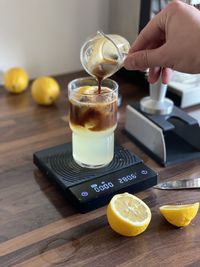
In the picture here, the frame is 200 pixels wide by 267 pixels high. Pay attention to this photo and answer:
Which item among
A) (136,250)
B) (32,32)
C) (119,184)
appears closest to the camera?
(136,250)

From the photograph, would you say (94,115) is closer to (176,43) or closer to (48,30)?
(176,43)

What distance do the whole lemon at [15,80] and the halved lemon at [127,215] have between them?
54cm

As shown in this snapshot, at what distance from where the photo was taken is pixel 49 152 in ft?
2.73

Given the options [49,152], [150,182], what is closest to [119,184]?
[150,182]

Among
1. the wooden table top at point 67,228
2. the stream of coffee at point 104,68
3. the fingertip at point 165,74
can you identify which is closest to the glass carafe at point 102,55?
the stream of coffee at point 104,68

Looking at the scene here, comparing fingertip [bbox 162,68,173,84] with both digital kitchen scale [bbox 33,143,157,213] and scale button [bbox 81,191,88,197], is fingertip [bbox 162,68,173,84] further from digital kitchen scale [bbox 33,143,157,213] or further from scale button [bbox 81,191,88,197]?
scale button [bbox 81,191,88,197]

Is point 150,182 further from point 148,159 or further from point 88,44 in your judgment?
point 88,44

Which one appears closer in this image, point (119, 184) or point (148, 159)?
point (119, 184)

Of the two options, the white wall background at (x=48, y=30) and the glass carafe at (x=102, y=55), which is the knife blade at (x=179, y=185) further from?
the white wall background at (x=48, y=30)

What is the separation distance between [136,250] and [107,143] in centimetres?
22

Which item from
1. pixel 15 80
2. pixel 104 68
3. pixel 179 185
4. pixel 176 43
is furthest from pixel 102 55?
pixel 15 80

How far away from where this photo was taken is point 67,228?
0.68 m

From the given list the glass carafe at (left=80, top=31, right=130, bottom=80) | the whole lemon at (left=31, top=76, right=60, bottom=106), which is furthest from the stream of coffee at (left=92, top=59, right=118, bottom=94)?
the whole lemon at (left=31, top=76, right=60, bottom=106)

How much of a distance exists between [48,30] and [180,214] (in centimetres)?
71
